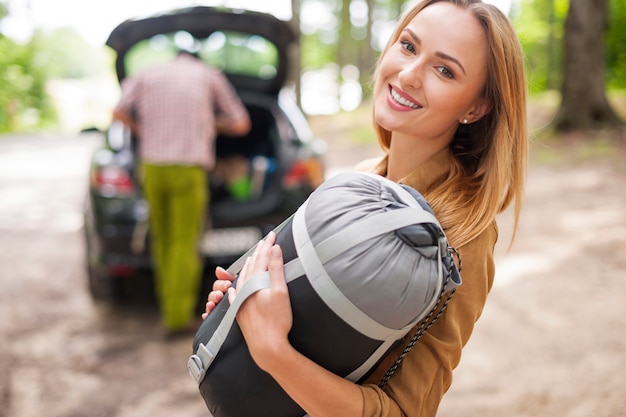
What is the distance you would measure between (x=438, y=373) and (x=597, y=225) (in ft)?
16.1

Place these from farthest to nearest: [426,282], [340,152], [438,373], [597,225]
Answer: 1. [340,152]
2. [597,225]
3. [438,373]
4. [426,282]

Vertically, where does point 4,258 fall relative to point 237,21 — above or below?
below

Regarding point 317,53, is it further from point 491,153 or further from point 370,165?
point 491,153

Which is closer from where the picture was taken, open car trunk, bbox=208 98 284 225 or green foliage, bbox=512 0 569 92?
open car trunk, bbox=208 98 284 225

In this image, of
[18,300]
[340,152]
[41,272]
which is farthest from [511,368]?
[340,152]

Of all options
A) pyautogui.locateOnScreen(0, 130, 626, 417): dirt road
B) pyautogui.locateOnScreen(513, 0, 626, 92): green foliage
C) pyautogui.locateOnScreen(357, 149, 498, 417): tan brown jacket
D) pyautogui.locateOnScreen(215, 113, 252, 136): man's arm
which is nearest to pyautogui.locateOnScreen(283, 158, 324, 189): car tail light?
pyautogui.locateOnScreen(215, 113, 252, 136): man's arm

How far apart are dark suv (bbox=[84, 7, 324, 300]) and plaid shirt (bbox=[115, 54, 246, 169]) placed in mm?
321

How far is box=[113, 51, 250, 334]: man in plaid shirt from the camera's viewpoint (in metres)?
3.62

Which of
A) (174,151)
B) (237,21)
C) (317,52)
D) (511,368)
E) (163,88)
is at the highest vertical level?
(237,21)

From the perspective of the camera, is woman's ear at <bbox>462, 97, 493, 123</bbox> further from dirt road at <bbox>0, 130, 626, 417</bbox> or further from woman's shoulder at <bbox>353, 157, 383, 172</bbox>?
dirt road at <bbox>0, 130, 626, 417</bbox>

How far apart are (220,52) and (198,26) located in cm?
47

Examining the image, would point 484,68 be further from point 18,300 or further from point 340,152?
point 340,152

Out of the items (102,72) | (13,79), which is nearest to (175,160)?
(13,79)

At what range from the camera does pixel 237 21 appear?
4.09 metres
